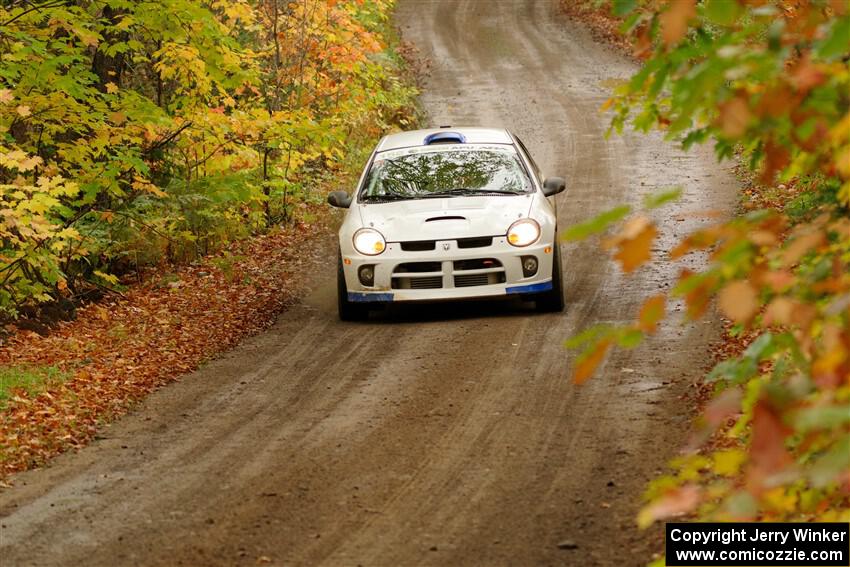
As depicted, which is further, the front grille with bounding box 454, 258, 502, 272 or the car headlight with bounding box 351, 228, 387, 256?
the car headlight with bounding box 351, 228, 387, 256

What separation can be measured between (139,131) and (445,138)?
3.50 meters

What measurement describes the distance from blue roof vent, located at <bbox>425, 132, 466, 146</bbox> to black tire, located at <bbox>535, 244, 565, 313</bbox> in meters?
2.15

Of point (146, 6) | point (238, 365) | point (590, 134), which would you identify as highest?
point (146, 6)

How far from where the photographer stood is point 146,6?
12430 mm

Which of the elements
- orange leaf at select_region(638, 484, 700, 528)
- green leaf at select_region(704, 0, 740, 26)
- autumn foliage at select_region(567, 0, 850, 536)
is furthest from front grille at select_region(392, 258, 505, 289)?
orange leaf at select_region(638, 484, 700, 528)

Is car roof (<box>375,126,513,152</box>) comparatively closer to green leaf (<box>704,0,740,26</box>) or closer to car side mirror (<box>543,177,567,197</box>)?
car side mirror (<box>543,177,567,197</box>)

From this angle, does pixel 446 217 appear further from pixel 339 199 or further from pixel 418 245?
pixel 339 199

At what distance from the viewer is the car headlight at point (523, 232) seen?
1102 cm

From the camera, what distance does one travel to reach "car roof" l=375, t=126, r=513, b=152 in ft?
41.6

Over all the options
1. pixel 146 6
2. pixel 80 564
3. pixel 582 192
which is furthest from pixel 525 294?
pixel 582 192

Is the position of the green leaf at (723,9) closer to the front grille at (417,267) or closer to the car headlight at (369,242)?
the front grille at (417,267)

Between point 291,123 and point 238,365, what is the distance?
14.1 feet

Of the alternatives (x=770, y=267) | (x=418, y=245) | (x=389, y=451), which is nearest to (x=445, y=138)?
(x=418, y=245)

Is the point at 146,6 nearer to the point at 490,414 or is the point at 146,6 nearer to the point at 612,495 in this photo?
the point at 490,414
